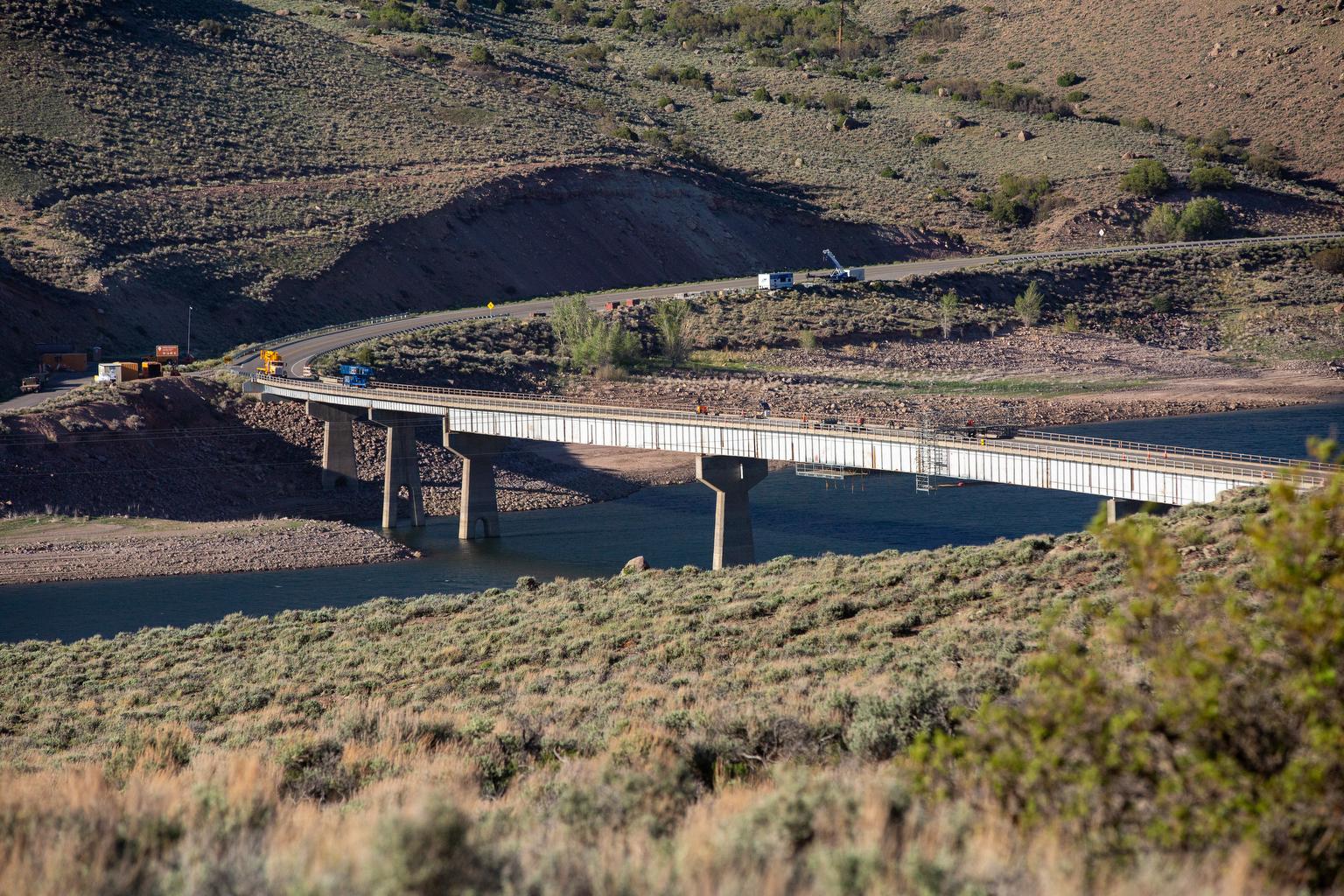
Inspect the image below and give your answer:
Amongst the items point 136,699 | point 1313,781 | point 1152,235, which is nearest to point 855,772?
point 1313,781

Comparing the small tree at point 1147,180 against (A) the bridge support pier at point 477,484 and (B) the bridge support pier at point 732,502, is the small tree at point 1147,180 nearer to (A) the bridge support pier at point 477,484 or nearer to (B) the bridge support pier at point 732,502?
(A) the bridge support pier at point 477,484

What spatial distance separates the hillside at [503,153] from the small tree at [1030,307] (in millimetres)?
19027

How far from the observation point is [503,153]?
118125mm

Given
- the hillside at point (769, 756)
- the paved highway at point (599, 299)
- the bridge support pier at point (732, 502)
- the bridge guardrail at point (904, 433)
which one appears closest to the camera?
the hillside at point (769, 756)

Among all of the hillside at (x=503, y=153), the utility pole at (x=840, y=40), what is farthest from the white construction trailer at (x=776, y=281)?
the utility pole at (x=840, y=40)

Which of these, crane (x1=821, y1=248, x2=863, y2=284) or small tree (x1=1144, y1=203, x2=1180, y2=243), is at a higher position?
small tree (x1=1144, y1=203, x2=1180, y2=243)

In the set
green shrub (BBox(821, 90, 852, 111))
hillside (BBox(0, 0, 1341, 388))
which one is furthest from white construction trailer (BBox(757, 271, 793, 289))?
green shrub (BBox(821, 90, 852, 111))

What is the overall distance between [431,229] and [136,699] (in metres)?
81.0

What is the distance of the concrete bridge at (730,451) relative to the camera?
39031 mm

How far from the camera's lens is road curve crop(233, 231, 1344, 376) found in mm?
82500

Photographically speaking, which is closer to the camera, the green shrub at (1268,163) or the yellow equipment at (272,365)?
the yellow equipment at (272,365)

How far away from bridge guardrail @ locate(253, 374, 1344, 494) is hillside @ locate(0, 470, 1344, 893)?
8.78 m

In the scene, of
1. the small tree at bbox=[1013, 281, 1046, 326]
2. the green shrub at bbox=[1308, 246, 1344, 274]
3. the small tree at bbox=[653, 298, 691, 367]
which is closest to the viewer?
the small tree at bbox=[653, 298, 691, 367]

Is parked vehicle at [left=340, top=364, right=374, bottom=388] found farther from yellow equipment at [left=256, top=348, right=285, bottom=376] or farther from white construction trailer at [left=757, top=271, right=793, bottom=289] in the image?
white construction trailer at [left=757, top=271, right=793, bottom=289]
